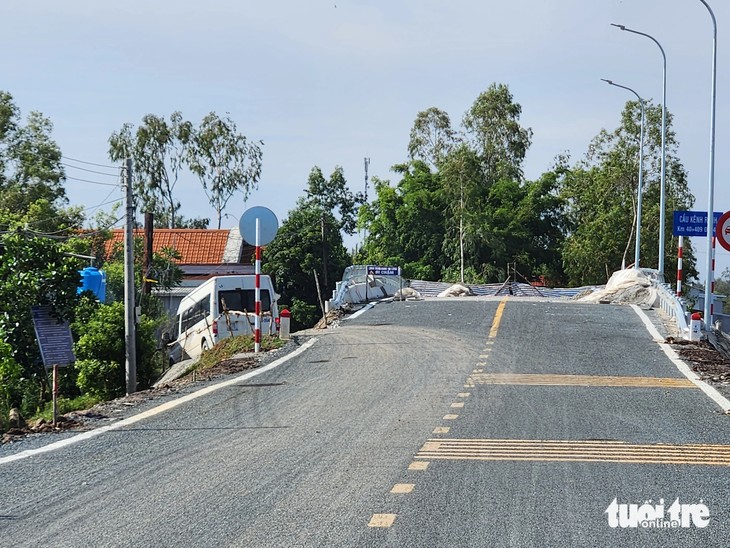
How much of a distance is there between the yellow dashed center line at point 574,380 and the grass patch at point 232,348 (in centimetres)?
526

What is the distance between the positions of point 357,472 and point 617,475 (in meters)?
2.12

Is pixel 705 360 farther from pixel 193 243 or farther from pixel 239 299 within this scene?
pixel 193 243

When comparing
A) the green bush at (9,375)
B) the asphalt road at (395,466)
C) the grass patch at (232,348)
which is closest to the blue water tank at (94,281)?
the green bush at (9,375)

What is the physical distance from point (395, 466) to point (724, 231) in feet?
30.9

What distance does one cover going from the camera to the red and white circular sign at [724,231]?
46.2 feet

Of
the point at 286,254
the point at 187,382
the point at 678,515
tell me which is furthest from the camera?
the point at 286,254

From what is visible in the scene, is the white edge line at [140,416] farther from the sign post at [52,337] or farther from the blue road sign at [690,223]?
the sign post at [52,337]

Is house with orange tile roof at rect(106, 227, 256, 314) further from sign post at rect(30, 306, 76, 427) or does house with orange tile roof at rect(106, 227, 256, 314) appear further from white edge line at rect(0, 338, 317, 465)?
→ white edge line at rect(0, 338, 317, 465)

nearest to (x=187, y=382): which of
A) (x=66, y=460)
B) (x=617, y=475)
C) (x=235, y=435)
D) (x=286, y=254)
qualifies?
(x=235, y=435)

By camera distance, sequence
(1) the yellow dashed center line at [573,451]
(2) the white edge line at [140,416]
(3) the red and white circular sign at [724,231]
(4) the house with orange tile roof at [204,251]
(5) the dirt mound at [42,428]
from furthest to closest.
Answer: (4) the house with orange tile roof at [204,251] → (3) the red and white circular sign at [724,231] → (5) the dirt mound at [42,428] → (2) the white edge line at [140,416] → (1) the yellow dashed center line at [573,451]

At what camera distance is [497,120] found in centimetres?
6297

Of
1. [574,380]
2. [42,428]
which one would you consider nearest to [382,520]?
[42,428]

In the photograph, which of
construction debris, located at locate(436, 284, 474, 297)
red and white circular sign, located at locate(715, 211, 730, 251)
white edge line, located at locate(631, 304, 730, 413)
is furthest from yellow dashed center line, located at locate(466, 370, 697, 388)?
construction debris, located at locate(436, 284, 474, 297)

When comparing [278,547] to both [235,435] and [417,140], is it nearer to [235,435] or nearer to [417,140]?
[235,435]
